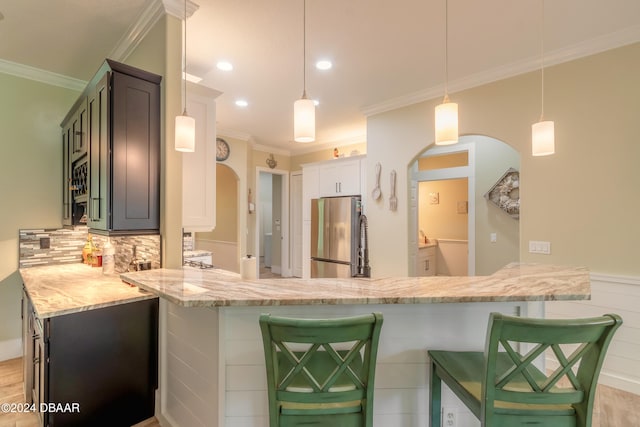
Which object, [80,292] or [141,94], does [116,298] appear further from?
[141,94]

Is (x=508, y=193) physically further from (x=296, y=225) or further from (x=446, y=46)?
(x=296, y=225)

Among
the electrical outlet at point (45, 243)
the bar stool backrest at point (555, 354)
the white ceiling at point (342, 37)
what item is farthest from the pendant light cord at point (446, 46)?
the electrical outlet at point (45, 243)

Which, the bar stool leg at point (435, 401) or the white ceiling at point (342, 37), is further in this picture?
the white ceiling at point (342, 37)

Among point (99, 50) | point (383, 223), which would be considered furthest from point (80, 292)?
point (383, 223)

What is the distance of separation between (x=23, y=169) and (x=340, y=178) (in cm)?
397

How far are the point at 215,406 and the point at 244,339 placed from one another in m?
0.36

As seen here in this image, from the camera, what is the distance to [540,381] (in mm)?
1254

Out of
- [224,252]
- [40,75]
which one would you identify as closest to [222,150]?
[224,252]

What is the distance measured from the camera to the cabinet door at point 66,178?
10.2 feet

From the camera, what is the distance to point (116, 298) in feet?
Result: 6.28

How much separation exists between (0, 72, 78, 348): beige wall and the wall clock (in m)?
2.38

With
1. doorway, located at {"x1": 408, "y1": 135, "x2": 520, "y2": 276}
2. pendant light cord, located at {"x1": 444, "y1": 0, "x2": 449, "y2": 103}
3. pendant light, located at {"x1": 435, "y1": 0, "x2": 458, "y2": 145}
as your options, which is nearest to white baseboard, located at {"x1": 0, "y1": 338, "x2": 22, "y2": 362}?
pendant light, located at {"x1": 435, "y1": 0, "x2": 458, "y2": 145}

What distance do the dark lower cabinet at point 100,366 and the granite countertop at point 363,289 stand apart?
1.14 feet

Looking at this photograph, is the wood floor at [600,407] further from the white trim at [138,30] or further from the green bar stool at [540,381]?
the white trim at [138,30]
